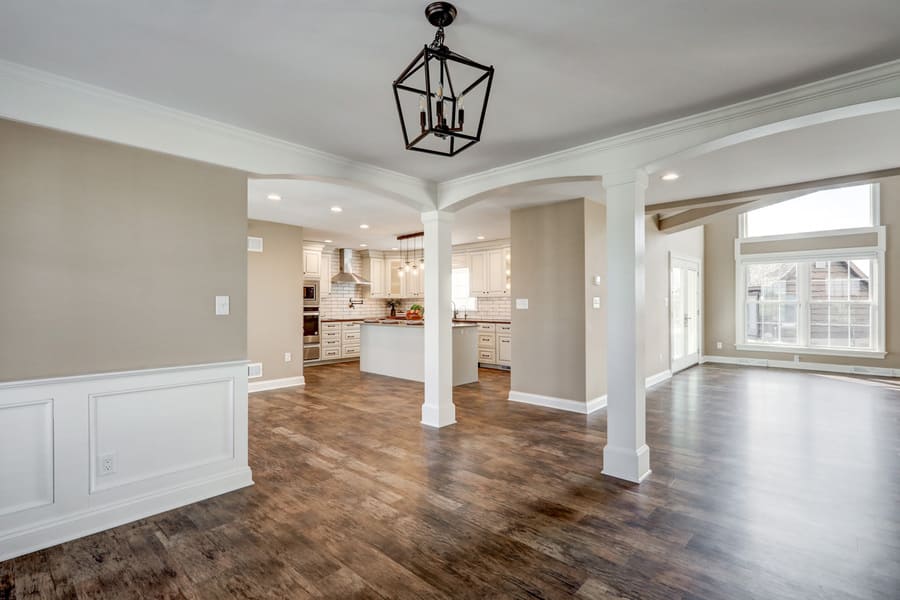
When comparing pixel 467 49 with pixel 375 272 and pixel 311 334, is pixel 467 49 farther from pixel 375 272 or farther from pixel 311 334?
pixel 375 272

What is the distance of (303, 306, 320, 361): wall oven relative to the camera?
27.7ft

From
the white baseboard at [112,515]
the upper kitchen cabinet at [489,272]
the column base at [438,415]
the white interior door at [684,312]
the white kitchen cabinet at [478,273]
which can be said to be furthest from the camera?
the white kitchen cabinet at [478,273]

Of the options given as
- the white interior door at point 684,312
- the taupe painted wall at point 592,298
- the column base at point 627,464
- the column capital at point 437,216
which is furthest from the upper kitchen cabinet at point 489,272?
the column base at point 627,464

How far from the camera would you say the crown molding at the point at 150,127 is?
228 cm

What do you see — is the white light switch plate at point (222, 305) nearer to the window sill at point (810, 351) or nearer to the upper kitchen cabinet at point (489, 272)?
the upper kitchen cabinet at point (489, 272)

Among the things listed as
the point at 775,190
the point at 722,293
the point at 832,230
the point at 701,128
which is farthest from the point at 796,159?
the point at 722,293

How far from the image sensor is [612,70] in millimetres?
2277

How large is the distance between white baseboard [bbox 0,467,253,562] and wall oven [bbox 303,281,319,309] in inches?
223

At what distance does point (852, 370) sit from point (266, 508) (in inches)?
373

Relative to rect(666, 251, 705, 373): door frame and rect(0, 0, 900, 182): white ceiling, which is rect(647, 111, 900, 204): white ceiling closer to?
rect(0, 0, 900, 182): white ceiling

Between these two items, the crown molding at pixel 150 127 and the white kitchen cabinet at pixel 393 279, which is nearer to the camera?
the crown molding at pixel 150 127

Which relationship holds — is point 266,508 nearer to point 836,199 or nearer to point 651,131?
point 651,131

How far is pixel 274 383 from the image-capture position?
637 centimetres

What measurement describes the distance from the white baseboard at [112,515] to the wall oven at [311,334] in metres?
5.53
